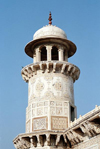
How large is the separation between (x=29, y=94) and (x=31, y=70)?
5.52ft

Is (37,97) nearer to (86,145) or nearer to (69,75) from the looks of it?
(69,75)

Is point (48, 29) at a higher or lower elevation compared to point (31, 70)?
higher

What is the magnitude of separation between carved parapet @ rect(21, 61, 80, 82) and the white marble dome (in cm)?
226

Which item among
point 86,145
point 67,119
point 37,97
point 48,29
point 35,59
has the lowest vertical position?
point 86,145

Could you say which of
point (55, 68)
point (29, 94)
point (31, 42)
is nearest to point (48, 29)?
point (31, 42)

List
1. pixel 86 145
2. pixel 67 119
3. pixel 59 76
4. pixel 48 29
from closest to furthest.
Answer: pixel 86 145, pixel 67 119, pixel 59 76, pixel 48 29

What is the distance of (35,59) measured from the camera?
22.9 m

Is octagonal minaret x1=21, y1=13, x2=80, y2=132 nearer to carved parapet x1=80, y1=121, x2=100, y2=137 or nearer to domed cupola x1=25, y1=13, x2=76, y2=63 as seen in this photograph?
domed cupola x1=25, y1=13, x2=76, y2=63

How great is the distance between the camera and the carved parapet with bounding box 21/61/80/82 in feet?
68.9

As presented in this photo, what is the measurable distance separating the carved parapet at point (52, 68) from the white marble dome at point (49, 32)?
2258mm

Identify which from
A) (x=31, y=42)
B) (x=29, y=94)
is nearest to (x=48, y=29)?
(x=31, y=42)

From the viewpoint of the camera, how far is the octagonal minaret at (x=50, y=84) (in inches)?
783

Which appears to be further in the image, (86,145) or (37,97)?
(37,97)

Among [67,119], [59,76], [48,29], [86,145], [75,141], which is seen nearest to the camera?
[86,145]
